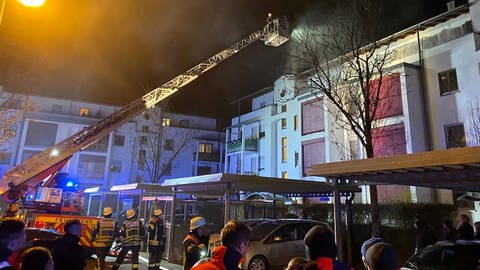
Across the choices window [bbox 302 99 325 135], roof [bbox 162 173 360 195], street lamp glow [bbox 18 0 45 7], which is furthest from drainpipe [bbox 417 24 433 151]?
street lamp glow [bbox 18 0 45 7]

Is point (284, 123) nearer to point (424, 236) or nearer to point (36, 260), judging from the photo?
point (424, 236)

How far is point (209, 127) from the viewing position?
51.7 m

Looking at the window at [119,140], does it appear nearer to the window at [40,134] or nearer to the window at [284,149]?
the window at [40,134]

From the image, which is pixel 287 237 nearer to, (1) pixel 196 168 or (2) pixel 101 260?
(2) pixel 101 260

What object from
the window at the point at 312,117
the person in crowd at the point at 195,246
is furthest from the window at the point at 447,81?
the person in crowd at the point at 195,246

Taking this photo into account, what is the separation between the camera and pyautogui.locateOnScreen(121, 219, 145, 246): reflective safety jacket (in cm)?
968

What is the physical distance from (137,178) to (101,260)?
32.0 meters

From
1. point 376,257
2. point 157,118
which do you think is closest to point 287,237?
point 376,257

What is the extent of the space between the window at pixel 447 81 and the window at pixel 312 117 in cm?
775

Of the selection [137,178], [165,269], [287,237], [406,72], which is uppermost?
[406,72]

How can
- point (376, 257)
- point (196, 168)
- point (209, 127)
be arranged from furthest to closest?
point (209, 127), point (196, 168), point (376, 257)

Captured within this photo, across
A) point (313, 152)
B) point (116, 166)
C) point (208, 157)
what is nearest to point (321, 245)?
point (313, 152)

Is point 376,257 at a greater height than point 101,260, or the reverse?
point 376,257

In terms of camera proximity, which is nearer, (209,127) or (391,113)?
(391,113)
